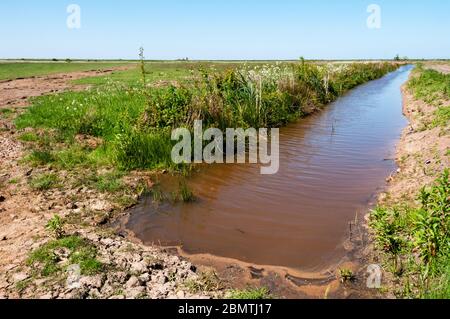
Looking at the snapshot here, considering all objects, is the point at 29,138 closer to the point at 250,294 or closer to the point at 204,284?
the point at 204,284

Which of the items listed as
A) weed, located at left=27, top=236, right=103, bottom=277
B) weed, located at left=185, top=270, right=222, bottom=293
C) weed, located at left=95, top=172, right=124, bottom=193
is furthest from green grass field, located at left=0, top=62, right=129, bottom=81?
weed, located at left=185, top=270, right=222, bottom=293

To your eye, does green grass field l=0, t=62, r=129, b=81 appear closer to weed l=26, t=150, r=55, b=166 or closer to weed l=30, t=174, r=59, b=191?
weed l=26, t=150, r=55, b=166

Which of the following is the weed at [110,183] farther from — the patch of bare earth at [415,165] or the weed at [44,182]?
the patch of bare earth at [415,165]

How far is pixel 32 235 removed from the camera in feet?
17.9

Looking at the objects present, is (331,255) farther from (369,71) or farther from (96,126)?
(369,71)

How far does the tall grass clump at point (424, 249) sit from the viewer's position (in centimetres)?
414

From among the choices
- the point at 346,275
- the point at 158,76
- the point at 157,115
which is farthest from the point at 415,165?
the point at 158,76

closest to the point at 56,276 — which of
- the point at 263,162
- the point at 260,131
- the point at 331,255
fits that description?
the point at 331,255

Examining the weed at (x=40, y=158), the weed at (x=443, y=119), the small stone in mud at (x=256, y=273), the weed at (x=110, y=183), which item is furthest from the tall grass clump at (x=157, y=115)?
the weed at (x=443, y=119)

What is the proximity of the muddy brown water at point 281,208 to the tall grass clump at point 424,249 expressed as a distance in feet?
2.49

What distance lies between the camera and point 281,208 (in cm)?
679

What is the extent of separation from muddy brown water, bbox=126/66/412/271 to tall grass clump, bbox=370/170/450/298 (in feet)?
2.49

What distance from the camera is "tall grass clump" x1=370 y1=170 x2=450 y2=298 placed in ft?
13.6
